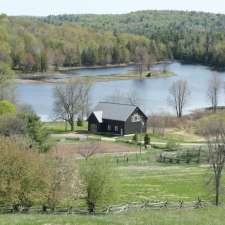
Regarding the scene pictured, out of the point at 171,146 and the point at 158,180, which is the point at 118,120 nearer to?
the point at 171,146

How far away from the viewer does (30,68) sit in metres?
136

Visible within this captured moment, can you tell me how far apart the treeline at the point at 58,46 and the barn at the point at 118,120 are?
2423 inches

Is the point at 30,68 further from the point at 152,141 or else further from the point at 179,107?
the point at 152,141

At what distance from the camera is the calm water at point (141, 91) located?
87.8 m

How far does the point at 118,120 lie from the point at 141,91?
4086 centimetres

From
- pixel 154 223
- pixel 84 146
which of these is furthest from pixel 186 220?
pixel 84 146

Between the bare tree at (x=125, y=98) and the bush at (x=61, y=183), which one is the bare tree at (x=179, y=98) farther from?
the bush at (x=61, y=183)

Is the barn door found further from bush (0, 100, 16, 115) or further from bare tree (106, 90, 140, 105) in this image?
bare tree (106, 90, 140, 105)

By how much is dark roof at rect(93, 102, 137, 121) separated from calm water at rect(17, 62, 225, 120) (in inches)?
476

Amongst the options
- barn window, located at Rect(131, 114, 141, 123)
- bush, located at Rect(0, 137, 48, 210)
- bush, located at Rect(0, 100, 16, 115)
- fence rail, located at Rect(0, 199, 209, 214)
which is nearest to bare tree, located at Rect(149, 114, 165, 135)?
barn window, located at Rect(131, 114, 141, 123)

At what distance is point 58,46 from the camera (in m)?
156

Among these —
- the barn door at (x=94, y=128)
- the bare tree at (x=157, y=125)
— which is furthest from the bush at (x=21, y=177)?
the bare tree at (x=157, y=125)

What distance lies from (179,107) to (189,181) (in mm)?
44162

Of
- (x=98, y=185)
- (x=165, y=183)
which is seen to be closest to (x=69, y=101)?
(x=165, y=183)
